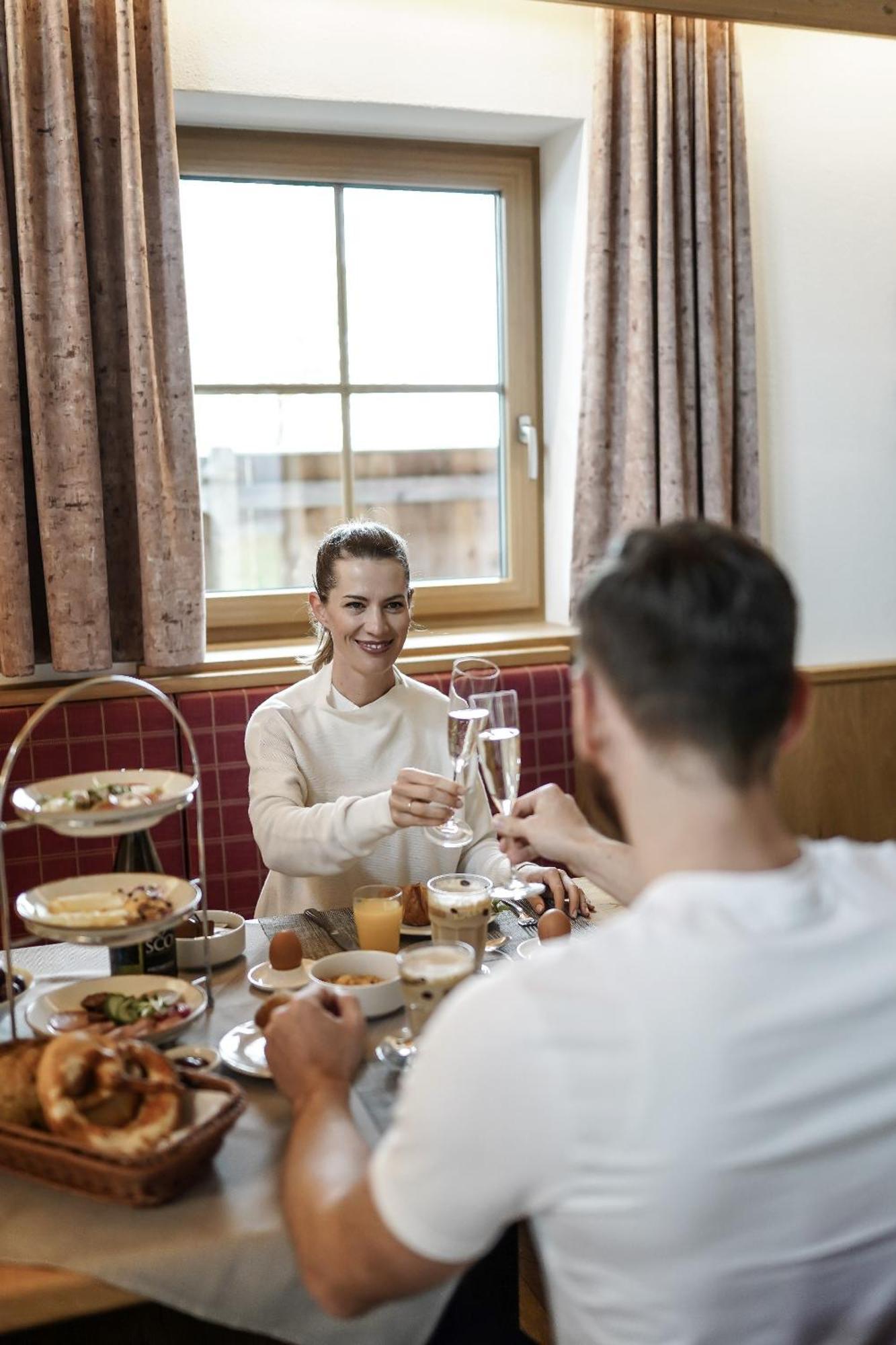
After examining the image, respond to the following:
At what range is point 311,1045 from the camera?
1275 millimetres

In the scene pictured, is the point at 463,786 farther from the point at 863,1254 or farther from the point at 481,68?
the point at 481,68

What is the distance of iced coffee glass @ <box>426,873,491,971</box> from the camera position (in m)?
1.64

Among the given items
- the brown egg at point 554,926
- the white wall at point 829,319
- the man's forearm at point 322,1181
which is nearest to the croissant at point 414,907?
the brown egg at point 554,926

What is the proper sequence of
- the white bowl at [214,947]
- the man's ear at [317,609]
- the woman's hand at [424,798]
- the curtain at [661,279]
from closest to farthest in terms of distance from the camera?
the white bowl at [214,947] → the woman's hand at [424,798] → the man's ear at [317,609] → the curtain at [661,279]

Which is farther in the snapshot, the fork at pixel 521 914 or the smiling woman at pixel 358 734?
the smiling woman at pixel 358 734

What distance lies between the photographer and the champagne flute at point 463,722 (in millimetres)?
1669

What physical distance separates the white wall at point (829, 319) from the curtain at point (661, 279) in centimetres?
21

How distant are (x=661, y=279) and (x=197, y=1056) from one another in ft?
8.19

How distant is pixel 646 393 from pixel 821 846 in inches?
91.9

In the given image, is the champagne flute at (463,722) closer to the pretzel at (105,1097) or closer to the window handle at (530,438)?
the pretzel at (105,1097)

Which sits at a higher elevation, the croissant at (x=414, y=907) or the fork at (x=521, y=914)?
the croissant at (x=414, y=907)

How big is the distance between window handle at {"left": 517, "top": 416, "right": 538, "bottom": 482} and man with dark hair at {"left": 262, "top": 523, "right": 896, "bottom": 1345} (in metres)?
2.64

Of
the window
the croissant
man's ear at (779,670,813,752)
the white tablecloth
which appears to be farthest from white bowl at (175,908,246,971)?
the window

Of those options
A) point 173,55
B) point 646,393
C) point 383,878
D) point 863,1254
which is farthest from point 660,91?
point 863,1254
